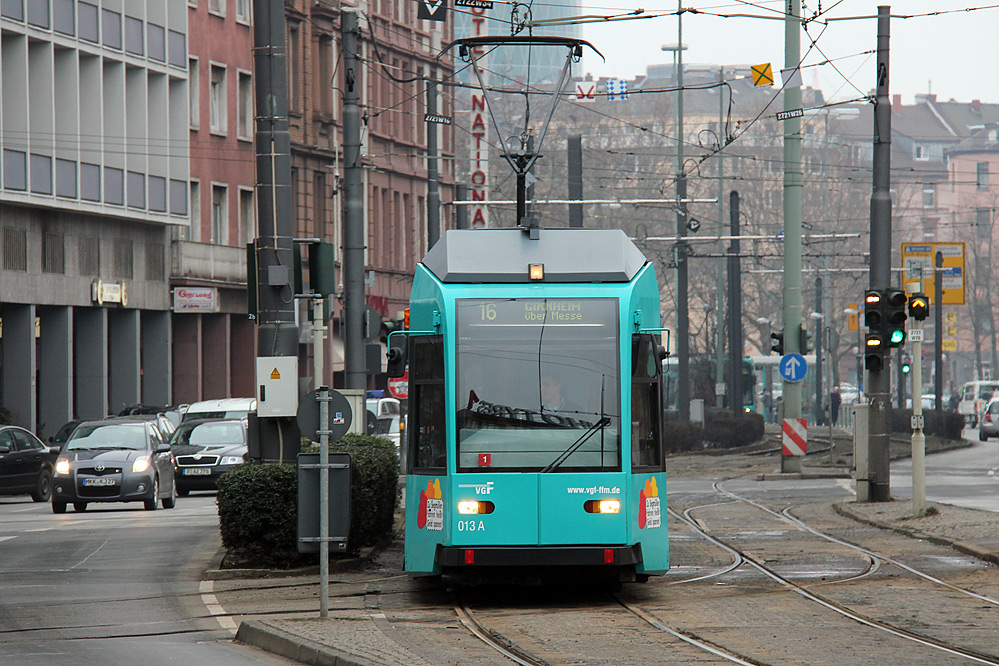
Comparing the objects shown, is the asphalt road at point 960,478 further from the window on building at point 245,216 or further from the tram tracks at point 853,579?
the window on building at point 245,216

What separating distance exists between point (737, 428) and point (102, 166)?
61.4 ft

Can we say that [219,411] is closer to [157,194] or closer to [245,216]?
[157,194]

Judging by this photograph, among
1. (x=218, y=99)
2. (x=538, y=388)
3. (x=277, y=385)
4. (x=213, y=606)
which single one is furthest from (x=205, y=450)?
Answer: (x=218, y=99)

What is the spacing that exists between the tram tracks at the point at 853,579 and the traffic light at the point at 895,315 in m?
2.99

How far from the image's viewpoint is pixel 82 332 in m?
46.5

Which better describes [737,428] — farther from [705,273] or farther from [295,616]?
[705,273]

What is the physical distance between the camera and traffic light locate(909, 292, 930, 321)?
80.7 feet

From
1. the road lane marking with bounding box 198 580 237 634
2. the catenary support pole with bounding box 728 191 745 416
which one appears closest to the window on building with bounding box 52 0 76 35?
the catenary support pole with bounding box 728 191 745 416

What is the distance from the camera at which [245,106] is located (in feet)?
183

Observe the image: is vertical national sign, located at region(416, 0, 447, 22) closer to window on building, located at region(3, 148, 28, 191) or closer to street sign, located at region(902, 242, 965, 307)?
window on building, located at region(3, 148, 28, 191)

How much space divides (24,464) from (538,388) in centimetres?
2019

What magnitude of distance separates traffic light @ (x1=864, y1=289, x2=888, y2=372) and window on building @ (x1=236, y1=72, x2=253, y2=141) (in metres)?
33.1

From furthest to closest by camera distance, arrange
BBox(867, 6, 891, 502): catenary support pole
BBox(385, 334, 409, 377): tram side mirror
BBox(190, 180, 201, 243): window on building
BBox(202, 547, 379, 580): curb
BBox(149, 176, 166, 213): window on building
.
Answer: BBox(190, 180, 201, 243): window on building < BBox(149, 176, 166, 213): window on building < BBox(867, 6, 891, 502): catenary support pole < BBox(202, 547, 379, 580): curb < BBox(385, 334, 409, 377): tram side mirror

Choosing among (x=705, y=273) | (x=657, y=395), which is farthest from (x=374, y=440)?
(x=705, y=273)
